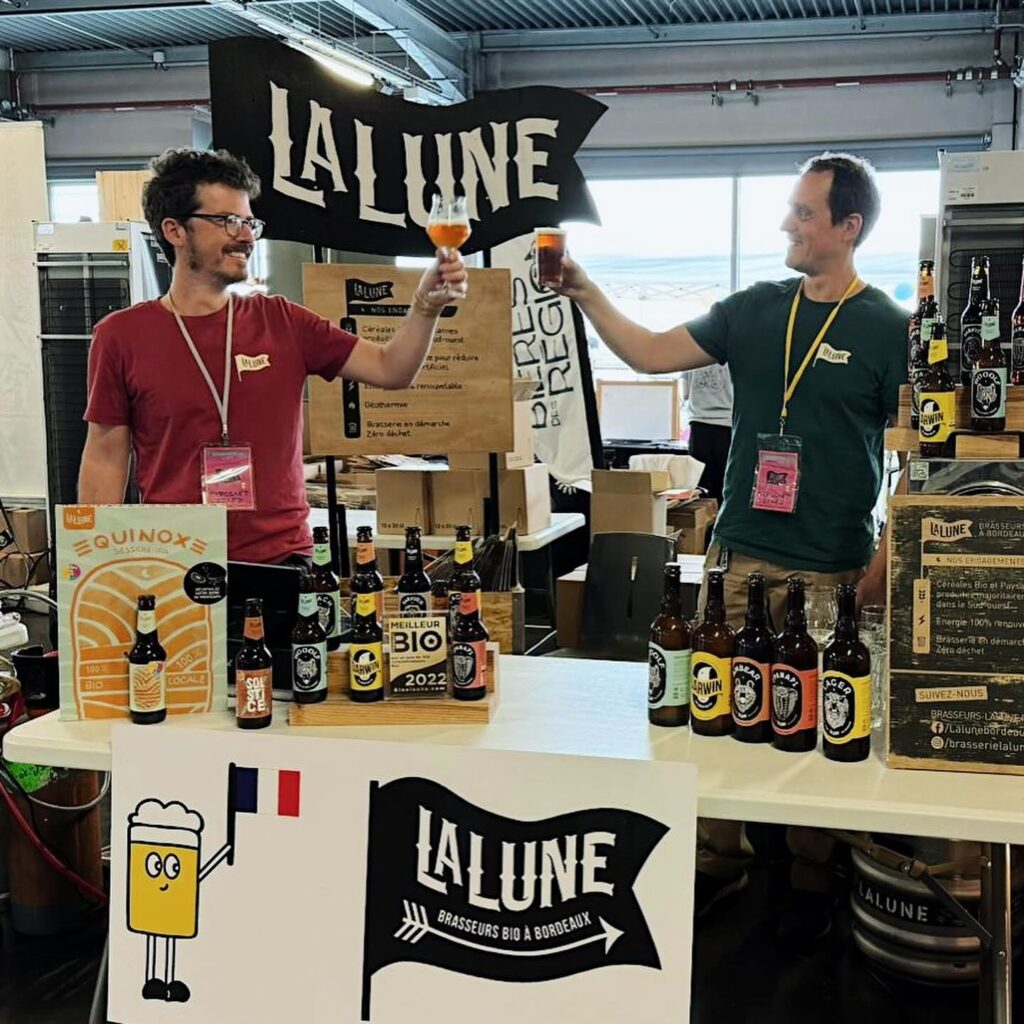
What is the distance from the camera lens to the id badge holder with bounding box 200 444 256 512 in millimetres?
2305

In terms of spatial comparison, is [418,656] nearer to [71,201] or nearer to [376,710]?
[376,710]

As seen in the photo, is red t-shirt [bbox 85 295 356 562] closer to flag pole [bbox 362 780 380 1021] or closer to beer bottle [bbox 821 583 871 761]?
flag pole [bbox 362 780 380 1021]

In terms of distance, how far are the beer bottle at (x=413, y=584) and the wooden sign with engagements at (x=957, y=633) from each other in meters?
0.70

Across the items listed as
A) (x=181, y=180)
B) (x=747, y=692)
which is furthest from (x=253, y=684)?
(x=181, y=180)

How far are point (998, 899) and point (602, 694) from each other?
27.1 inches

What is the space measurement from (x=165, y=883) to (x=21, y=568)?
5.18 m

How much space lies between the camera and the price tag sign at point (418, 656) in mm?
1760

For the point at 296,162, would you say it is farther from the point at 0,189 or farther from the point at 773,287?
the point at 0,189

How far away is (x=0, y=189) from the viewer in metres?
6.07

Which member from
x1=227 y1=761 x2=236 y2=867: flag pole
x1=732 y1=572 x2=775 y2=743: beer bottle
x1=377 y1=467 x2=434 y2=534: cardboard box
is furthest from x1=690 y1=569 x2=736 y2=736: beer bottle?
x1=377 y1=467 x2=434 y2=534: cardboard box

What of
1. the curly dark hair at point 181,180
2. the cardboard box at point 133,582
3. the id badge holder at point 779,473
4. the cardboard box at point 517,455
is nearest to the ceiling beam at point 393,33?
the cardboard box at point 517,455

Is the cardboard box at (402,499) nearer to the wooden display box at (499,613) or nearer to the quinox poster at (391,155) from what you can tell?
the quinox poster at (391,155)

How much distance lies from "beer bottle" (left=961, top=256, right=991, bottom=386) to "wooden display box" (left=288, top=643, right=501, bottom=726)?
3.20 ft

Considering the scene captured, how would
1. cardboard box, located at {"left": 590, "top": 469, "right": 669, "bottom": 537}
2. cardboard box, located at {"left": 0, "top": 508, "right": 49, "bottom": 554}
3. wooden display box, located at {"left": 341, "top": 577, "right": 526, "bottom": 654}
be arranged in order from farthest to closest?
cardboard box, located at {"left": 0, "top": 508, "right": 49, "bottom": 554} < cardboard box, located at {"left": 590, "top": 469, "right": 669, "bottom": 537} < wooden display box, located at {"left": 341, "top": 577, "right": 526, "bottom": 654}
